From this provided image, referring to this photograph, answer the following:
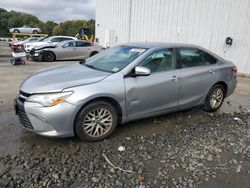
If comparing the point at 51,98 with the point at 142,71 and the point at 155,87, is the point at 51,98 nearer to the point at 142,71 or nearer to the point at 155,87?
the point at 142,71

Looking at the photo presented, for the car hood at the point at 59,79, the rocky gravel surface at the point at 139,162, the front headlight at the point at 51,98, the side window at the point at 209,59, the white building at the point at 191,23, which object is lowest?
the rocky gravel surface at the point at 139,162

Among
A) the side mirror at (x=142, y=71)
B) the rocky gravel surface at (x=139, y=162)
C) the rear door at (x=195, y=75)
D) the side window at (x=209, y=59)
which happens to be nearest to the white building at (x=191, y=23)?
the side window at (x=209, y=59)

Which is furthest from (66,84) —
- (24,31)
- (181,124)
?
(24,31)

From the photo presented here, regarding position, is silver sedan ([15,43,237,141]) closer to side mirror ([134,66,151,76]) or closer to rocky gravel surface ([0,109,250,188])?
side mirror ([134,66,151,76])

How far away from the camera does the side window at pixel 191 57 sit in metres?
4.55

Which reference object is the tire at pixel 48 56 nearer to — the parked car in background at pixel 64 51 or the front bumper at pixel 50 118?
the parked car in background at pixel 64 51

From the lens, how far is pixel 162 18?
48.8ft

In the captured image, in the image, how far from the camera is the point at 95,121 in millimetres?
3596

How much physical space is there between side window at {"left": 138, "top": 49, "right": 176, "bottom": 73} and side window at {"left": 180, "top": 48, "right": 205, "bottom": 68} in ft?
0.83

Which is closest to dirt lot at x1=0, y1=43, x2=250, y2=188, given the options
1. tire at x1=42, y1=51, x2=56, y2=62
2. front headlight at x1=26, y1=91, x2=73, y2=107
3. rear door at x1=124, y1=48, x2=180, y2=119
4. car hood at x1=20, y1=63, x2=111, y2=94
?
rear door at x1=124, y1=48, x2=180, y2=119

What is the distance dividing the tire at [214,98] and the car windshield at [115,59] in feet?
6.21

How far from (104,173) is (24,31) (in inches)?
1713

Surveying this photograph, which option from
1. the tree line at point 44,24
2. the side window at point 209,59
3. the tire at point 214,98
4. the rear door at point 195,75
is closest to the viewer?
the rear door at point 195,75

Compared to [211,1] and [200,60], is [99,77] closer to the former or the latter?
[200,60]
